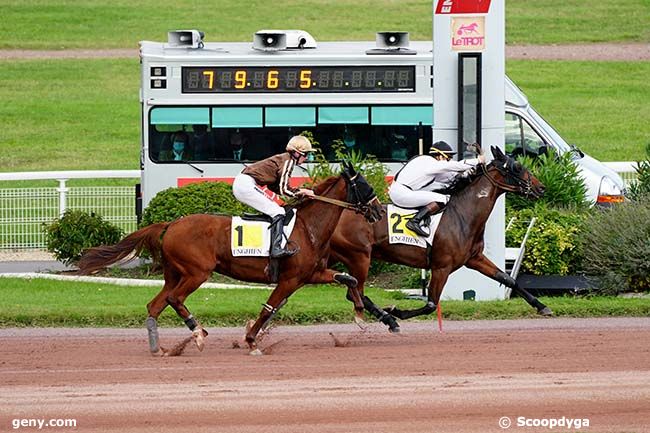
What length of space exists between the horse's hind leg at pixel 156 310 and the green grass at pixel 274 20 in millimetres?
31273

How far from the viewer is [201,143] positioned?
22.2 meters

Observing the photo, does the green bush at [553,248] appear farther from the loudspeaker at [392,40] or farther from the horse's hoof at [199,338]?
the horse's hoof at [199,338]

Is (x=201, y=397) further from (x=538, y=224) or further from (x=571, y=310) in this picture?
(x=538, y=224)

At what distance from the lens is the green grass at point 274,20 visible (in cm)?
4778

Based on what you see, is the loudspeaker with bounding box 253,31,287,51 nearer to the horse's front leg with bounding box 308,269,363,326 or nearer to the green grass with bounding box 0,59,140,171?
the horse's front leg with bounding box 308,269,363,326

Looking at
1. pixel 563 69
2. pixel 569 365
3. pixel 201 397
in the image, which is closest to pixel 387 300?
pixel 569 365

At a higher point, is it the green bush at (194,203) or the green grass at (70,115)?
the green grass at (70,115)

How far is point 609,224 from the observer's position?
18.2 metres

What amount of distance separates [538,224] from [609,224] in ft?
3.92

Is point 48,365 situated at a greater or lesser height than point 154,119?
lesser

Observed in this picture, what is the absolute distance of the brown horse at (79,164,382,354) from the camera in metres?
14.1

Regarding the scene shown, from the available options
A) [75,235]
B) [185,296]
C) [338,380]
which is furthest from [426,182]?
[75,235]
